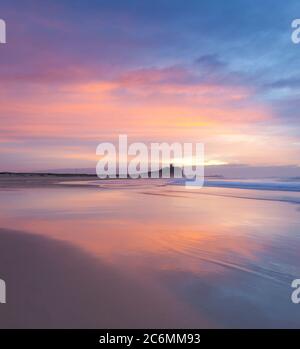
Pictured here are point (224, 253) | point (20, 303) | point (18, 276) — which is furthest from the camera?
point (224, 253)

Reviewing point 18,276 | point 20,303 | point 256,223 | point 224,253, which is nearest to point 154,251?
point 224,253

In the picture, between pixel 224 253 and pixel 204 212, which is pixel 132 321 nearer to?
pixel 224 253

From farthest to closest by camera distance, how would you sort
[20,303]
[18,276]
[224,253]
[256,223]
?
[256,223] → [224,253] → [18,276] → [20,303]

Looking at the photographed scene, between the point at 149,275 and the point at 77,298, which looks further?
the point at 149,275

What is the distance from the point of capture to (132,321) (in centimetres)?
350
